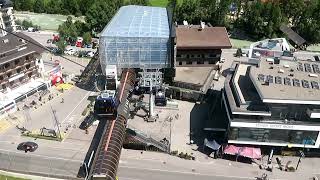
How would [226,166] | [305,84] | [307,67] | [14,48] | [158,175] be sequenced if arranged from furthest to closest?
[14,48]
[307,67]
[305,84]
[226,166]
[158,175]

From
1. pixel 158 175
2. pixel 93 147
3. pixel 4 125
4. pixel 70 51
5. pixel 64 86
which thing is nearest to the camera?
pixel 158 175

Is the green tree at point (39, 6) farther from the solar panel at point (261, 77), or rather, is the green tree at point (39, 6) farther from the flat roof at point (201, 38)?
the solar panel at point (261, 77)

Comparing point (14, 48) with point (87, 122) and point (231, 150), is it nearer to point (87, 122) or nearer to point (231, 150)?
point (87, 122)

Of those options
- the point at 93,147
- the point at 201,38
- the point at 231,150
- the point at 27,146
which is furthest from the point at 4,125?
the point at 201,38

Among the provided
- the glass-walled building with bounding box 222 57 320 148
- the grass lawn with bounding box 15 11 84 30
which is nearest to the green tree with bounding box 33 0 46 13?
the grass lawn with bounding box 15 11 84 30

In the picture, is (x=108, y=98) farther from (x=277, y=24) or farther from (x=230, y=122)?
(x=277, y=24)

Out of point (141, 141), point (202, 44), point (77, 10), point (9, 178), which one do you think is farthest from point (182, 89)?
point (77, 10)
